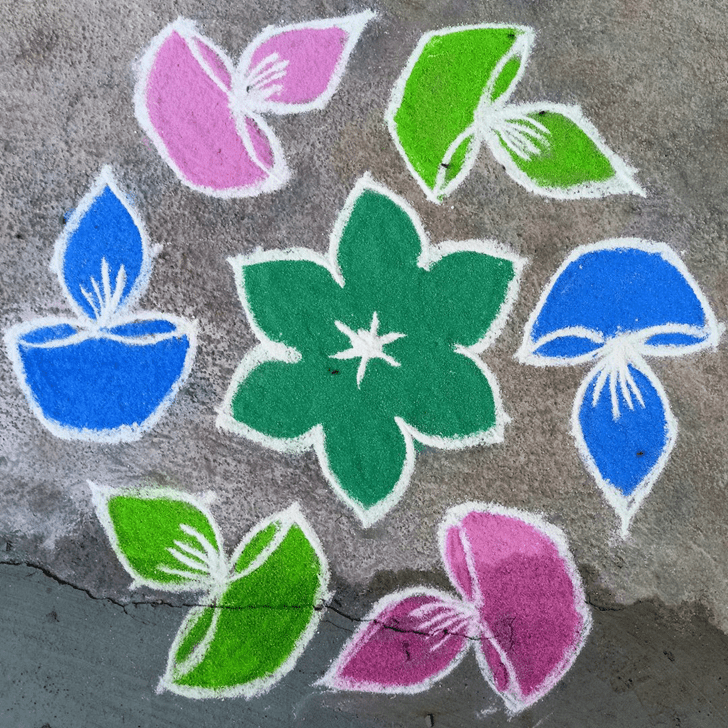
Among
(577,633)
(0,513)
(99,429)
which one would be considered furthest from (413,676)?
(0,513)

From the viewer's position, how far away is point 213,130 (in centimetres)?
277

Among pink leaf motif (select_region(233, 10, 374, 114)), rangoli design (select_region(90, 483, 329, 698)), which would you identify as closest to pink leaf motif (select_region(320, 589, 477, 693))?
rangoli design (select_region(90, 483, 329, 698))

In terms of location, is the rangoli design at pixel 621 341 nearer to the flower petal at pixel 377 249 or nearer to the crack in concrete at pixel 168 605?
the flower petal at pixel 377 249

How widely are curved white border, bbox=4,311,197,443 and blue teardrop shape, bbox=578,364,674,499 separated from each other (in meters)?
2.01

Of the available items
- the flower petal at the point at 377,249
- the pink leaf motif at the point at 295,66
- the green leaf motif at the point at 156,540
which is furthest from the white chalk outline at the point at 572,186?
the green leaf motif at the point at 156,540

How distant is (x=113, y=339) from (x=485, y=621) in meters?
2.31

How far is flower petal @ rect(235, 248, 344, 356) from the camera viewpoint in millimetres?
2748

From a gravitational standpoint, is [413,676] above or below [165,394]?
below

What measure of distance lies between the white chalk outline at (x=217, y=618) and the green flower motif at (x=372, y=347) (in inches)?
11.1

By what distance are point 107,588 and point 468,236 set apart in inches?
98.3

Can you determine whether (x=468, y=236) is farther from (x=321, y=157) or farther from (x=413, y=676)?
(x=413, y=676)

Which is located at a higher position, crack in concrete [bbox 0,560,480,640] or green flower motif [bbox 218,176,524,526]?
green flower motif [bbox 218,176,524,526]

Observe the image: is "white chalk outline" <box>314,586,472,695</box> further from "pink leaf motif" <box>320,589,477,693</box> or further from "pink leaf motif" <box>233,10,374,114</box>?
"pink leaf motif" <box>233,10,374,114</box>

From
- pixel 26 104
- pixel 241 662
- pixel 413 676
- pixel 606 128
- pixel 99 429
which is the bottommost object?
pixel 241 662
